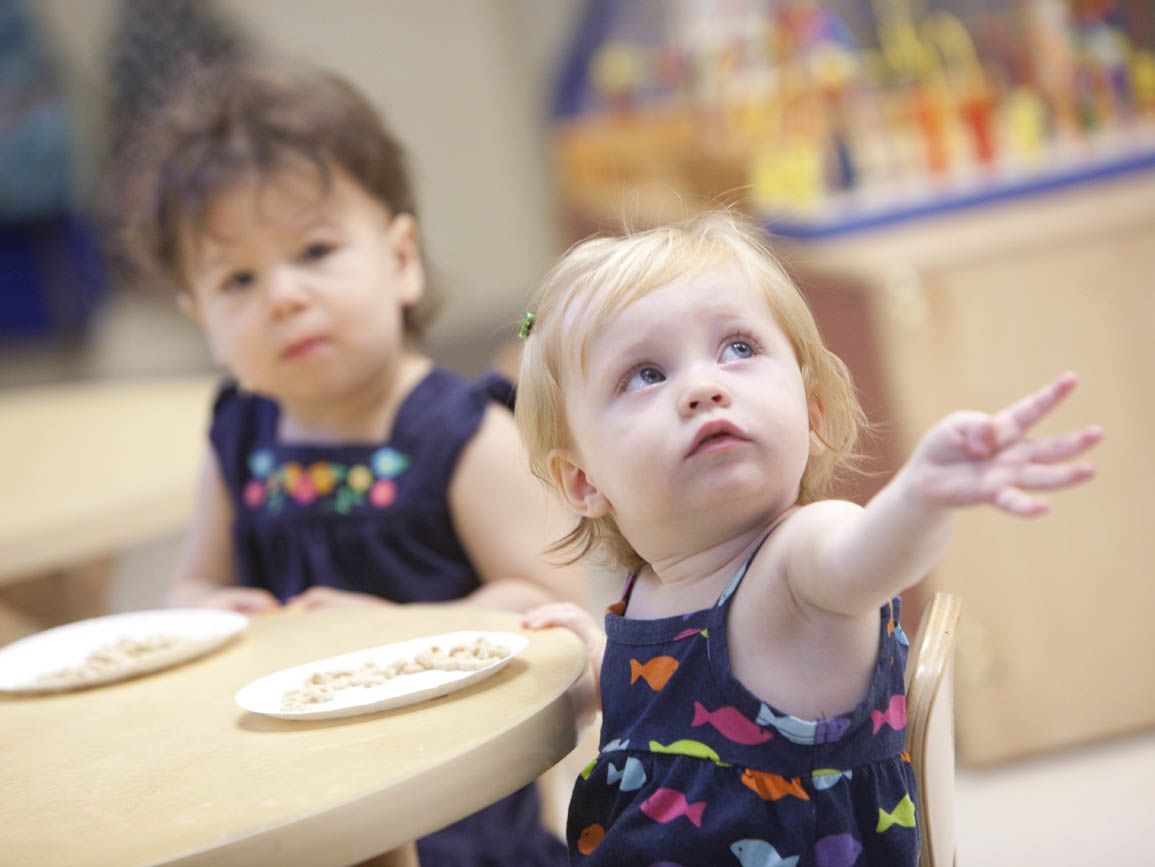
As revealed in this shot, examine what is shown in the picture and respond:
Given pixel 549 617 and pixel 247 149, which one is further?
pixel 247 149

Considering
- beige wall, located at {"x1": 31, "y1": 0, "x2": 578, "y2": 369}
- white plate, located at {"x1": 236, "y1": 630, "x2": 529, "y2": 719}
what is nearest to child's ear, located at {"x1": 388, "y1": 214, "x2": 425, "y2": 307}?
white plate, located at {"x1": 236, "y1": 630, "x2": 529, "y2": 719}

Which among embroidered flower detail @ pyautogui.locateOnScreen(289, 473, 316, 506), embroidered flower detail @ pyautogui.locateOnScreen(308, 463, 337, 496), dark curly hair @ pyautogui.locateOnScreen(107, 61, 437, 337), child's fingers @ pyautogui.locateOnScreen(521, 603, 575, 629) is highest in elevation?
dark curly hair @ pyautogui.locateOnScreen(107, 61, 437, 337)

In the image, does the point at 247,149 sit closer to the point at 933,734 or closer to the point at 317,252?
the point at 317,252

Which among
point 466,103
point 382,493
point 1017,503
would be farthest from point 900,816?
point 466,103

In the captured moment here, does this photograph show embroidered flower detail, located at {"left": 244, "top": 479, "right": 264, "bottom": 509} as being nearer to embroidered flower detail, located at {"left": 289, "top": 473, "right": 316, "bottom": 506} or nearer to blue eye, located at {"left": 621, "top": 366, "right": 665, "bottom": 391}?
embroidered flower detail, located at {"left": 289, "top": 473, "right": 316, "bottom": 506}

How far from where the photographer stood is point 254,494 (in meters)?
1.54

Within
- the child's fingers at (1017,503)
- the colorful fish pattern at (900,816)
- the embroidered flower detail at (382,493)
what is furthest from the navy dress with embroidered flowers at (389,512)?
the child's fingers at (1017,503)

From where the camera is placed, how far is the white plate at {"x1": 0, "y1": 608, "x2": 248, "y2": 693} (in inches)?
43.7

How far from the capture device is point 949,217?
2.54 meters

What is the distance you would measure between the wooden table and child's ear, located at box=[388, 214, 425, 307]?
0.52m

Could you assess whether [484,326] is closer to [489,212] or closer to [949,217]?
[489,212]

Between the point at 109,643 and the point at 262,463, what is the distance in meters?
0.37

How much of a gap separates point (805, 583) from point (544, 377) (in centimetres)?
24

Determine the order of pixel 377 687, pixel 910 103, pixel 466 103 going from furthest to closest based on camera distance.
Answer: pixel 466 103
pixel 910 103
pixel 377 687
